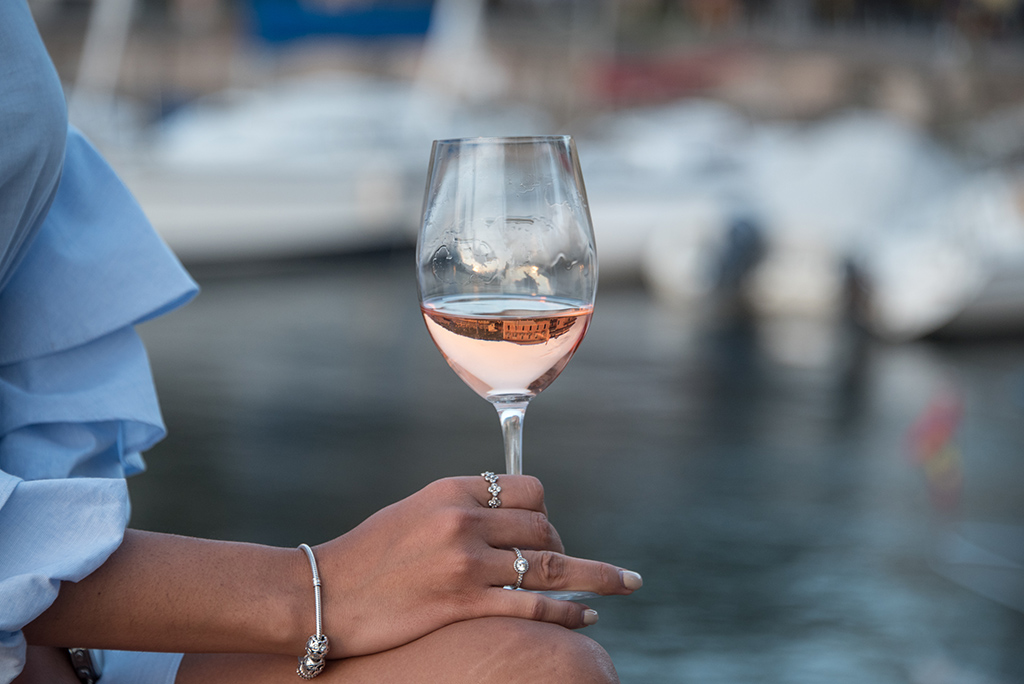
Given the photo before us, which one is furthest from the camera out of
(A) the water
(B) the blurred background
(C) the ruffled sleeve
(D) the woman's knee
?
Result: (B) the blurred background

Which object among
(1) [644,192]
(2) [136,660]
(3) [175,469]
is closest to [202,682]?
(2) [136,660]

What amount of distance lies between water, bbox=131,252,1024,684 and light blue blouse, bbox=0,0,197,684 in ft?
7.22

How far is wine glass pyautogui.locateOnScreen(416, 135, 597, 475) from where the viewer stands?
941mm

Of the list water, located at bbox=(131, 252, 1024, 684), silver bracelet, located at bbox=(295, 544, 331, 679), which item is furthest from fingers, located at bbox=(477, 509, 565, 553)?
water, located at bbox=(131, 252, 1024, 684)

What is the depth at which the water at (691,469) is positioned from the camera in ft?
11.1

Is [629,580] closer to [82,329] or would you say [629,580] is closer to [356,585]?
[356,585]

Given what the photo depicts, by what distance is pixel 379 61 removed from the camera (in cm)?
2502

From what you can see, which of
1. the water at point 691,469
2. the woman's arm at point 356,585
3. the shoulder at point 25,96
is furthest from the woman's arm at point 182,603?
the water at point 691,469

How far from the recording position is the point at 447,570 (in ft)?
3.01

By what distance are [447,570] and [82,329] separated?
0.45 m

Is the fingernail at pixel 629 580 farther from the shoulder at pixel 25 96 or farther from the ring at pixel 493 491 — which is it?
the shoulder at pixel 25 96

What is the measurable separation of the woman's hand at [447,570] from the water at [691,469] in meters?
2.21

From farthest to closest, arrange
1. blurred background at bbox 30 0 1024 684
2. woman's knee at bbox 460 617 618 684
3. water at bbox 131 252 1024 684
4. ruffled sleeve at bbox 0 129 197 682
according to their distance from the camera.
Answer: blurred background at bbox 30 0 1024 684
water at bbox 131 252 1024 684
ruffled sleeve at bbox 0 129 197 682
woman's knee at bbox 460 617 618 684

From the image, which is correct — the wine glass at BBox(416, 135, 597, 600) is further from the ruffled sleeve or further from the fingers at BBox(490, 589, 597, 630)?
the ruffled sleeve
